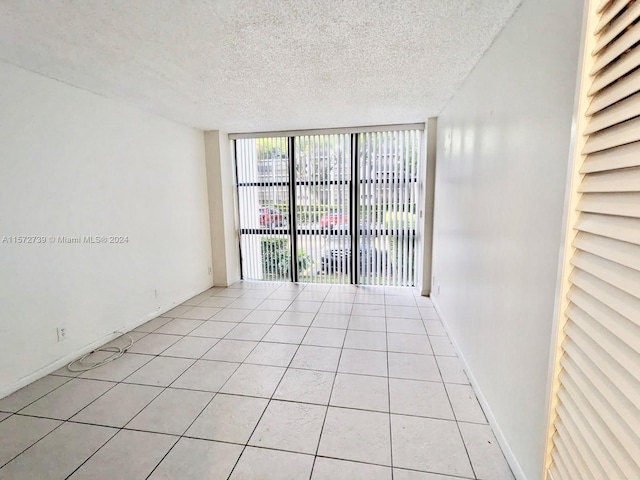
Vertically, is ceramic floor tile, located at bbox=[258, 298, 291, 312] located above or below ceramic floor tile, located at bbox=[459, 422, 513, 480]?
above

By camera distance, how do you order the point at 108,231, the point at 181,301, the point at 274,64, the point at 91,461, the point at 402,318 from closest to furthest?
1. the point at 91,461
2. the point at 274,64
3. the point at 108,231
4. the point at 402,318
5. the point at 181,301

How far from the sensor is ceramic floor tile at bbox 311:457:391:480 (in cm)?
145

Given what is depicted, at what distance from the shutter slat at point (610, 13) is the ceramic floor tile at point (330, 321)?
9.29 feet

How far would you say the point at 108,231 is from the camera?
2.84m

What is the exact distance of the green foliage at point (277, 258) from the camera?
188 inches

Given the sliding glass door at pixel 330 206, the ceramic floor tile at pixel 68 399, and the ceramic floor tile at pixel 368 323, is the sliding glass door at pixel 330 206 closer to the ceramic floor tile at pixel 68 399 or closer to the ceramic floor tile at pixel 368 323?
the ceramic floor tile at pixel 368 323

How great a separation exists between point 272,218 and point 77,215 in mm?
2605

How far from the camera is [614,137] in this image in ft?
2.36

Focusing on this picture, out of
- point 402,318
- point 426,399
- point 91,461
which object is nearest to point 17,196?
point 91,461

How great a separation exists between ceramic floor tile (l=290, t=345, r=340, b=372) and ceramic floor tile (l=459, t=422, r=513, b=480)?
3.32ft

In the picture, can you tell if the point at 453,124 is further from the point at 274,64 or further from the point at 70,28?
the point at 70,28

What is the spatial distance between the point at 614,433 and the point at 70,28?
2945 mm

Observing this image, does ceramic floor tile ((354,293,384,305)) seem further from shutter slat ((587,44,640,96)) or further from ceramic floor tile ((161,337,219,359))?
shutter slat ((587,44,640,96))

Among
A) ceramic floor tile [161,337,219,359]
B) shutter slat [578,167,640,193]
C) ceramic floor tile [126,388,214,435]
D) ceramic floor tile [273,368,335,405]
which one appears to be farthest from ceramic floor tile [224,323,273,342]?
shutter slat [578,167,640,193]
